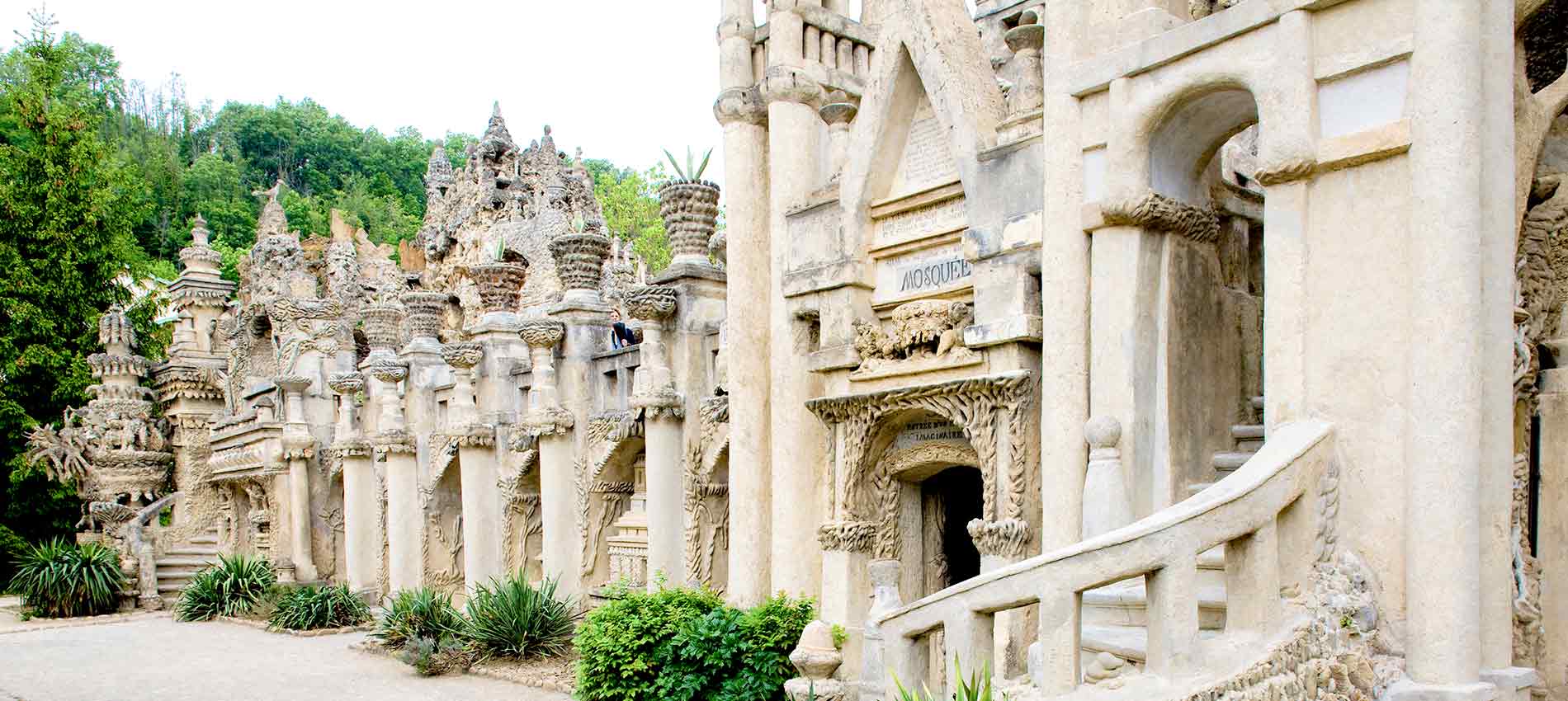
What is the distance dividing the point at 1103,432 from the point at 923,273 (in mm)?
3640

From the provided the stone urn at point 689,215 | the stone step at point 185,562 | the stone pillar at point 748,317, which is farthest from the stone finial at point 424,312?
the stone step at point 185,562

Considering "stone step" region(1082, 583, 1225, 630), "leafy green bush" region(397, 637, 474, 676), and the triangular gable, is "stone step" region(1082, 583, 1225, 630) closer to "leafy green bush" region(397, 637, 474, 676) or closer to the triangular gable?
the triangular gable

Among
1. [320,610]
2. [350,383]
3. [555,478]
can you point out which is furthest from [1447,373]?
[350,383]

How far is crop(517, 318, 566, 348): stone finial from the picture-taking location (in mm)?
16609

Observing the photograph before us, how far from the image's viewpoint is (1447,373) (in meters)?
6.59

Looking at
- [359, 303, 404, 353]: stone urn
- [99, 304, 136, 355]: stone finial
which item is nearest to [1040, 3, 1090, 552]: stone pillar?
[359, 303, 404, 353]: stone urn

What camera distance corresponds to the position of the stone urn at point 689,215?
46.5 feet

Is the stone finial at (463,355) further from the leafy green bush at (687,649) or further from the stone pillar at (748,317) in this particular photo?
the leafy green bush at (687,649)

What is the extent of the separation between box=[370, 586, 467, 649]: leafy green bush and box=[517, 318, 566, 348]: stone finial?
151 inches

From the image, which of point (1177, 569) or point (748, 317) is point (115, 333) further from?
point (1177, 569)

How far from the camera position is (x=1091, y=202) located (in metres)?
8.65

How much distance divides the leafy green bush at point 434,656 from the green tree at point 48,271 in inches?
725

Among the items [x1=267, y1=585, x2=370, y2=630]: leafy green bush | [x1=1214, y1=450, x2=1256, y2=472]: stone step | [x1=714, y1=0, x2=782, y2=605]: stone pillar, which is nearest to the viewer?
[x1=1214, y1=450, x2=1256, y2=472]: stone step

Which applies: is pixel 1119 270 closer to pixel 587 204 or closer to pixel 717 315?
pixel 717 315
